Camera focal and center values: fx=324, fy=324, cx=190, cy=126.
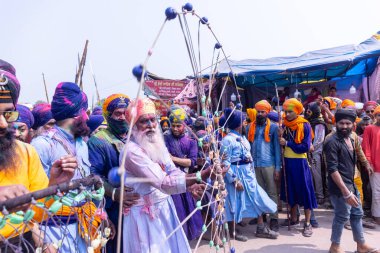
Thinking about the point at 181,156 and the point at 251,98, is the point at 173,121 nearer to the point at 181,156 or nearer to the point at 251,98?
the point at 181,156

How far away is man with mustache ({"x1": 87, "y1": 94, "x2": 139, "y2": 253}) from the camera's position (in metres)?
2.62

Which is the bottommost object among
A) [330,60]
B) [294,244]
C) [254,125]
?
[294,244]

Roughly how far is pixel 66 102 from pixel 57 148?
411mm

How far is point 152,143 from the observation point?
2.37 metres

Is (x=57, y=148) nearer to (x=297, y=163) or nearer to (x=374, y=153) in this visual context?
(x=297, y=163)

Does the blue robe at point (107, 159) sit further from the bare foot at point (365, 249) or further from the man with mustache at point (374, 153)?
the man with mustache at point (374, 153)

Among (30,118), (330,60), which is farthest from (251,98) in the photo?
(30,118)

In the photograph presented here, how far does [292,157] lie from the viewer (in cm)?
505

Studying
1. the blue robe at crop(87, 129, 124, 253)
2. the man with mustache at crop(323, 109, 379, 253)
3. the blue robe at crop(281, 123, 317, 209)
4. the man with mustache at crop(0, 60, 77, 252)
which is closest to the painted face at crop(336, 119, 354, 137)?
the man with mustache at crop(323, 109, 379, 253)

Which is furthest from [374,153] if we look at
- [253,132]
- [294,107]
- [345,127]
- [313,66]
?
[313,66]

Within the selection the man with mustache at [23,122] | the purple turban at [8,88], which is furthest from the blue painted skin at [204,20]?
the man with mustache at [23,122]

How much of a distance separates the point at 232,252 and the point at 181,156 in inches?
105

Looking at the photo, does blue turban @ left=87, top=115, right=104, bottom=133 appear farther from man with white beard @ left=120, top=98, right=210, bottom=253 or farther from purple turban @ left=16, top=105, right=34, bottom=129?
man with white beard @ left=120, top=98, right=210, bottom=253

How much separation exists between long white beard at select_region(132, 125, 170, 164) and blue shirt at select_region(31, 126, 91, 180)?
17.5 inches
